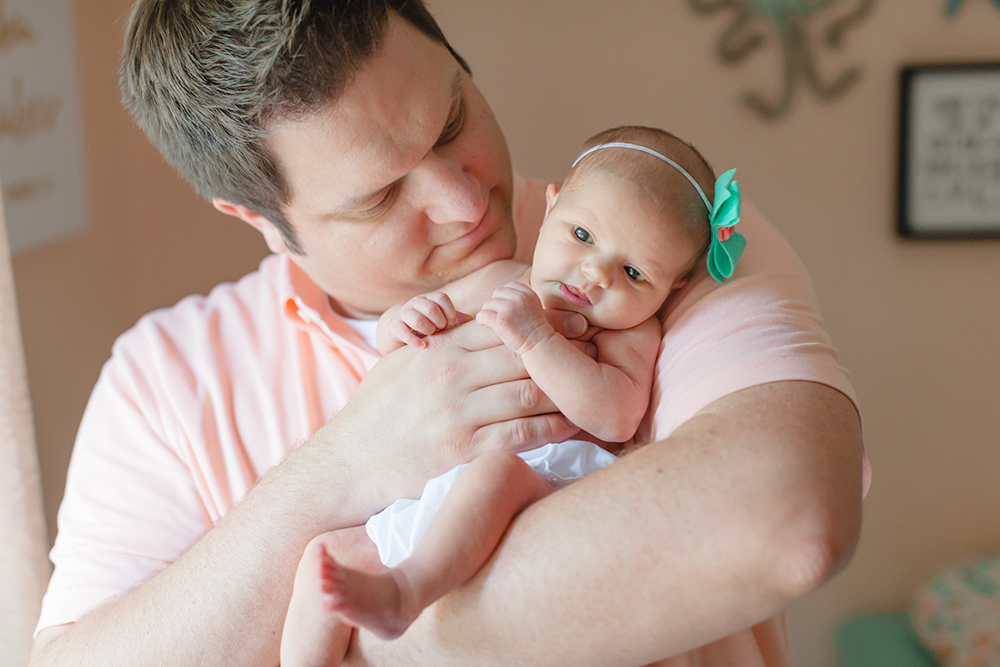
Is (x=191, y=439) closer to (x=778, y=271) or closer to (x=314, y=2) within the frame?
(x=314, y=2)

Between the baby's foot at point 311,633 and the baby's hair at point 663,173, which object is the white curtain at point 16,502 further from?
the baby's hair at point 663,173

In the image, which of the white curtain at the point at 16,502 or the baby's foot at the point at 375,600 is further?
the white curtain at the point at 16,502

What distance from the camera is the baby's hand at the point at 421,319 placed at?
1153 mm

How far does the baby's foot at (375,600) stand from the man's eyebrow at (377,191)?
647mm

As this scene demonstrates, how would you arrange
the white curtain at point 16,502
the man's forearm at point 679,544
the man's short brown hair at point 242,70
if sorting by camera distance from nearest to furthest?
the man's forearm at point 679,544 → the man's short brown hair at point 242,70 → the white curtain at point 16,502

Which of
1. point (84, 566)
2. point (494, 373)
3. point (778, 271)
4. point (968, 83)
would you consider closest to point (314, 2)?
point (494, 373)

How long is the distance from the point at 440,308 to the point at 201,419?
66cm

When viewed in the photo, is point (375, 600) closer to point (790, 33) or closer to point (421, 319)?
point (421, 319)

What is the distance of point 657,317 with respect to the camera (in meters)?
1.19

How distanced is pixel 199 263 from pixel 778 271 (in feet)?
7.06

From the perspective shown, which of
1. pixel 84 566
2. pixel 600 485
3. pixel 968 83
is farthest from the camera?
pixel 968 83

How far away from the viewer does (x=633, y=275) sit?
3.69 feet

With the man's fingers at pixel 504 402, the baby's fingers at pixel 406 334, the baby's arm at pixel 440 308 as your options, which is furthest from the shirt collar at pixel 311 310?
the man's fingers at pixel 504 402

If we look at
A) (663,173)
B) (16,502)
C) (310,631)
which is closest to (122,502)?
(16,502)
